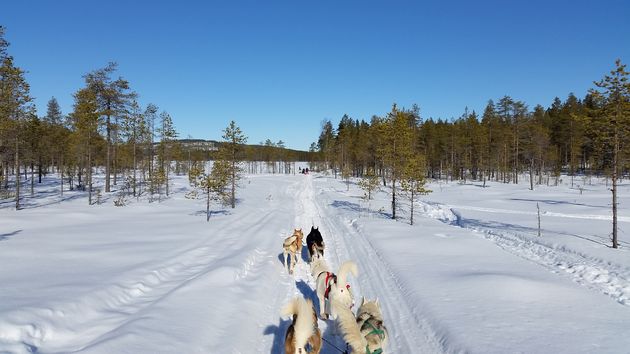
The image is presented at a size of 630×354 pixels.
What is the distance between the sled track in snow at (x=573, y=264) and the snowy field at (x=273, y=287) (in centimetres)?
5

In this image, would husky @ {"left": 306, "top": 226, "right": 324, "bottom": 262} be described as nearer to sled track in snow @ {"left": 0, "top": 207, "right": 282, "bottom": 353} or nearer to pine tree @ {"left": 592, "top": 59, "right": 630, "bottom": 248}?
sled track in snow @ {"left": 0, "top": 207, "right": 282, "bottom": 353}

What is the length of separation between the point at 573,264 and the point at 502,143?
47.0 meters

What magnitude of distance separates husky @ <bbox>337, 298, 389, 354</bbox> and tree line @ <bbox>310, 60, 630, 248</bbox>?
15.1 meters

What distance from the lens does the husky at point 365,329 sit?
13.8 ft

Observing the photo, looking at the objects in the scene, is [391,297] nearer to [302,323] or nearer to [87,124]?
[302,323]

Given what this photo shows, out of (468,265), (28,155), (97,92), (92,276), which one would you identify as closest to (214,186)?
(92,276)

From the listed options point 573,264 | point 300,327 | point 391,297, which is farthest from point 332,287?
point 573,264

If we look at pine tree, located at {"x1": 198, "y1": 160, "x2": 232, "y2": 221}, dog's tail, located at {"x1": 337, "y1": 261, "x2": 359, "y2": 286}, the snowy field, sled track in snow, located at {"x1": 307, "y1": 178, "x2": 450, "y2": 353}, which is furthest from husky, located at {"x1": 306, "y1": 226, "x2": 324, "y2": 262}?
pine tree, located at {"x1": 198, "y1": 160, "x2": 232, "y2": 221}

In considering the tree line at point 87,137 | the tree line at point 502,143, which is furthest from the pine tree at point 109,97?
the tree line at point 502,143

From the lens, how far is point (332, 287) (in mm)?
6621

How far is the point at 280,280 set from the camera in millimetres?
9719

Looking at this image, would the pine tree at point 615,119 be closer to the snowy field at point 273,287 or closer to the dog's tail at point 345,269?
the snowy field at point 273,287

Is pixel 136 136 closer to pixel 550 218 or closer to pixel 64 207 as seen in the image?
pixel 64 207

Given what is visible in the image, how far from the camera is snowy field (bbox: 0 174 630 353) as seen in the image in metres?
6.06
